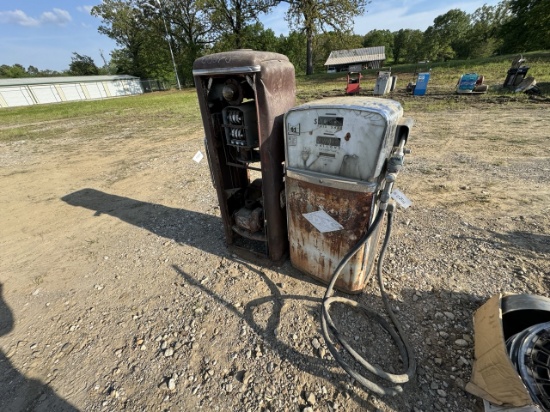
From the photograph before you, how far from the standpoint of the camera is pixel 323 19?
19.0 meters

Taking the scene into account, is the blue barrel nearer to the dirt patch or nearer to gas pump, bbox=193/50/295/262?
the dirt patch

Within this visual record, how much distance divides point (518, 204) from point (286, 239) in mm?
3159

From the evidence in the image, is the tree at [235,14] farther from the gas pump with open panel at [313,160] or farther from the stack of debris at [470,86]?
the gas pump with open panel at [313,160]

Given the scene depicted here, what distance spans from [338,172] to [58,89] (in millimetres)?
39412

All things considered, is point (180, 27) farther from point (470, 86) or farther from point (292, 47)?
point (470, 86)

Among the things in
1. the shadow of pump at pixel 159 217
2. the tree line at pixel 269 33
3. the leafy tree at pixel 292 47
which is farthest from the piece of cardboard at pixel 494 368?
the leafy tree at pixel 292 47

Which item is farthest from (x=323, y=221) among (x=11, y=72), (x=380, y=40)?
(x=11, y=72)

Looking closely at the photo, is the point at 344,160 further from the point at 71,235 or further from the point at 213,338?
the point at 71,235

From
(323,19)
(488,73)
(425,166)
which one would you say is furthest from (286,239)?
(323,19)

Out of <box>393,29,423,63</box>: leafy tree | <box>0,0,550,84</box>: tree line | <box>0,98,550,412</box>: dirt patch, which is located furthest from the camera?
<box>393,29,423,63</box>: leafy tree

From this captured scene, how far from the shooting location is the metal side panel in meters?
1.85

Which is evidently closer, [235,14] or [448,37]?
[235,14]

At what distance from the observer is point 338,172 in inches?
70.9

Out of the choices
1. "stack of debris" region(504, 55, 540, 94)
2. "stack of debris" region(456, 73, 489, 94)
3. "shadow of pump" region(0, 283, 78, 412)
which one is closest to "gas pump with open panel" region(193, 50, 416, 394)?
"shadow of pump" region(0, 283, 78, 412)
